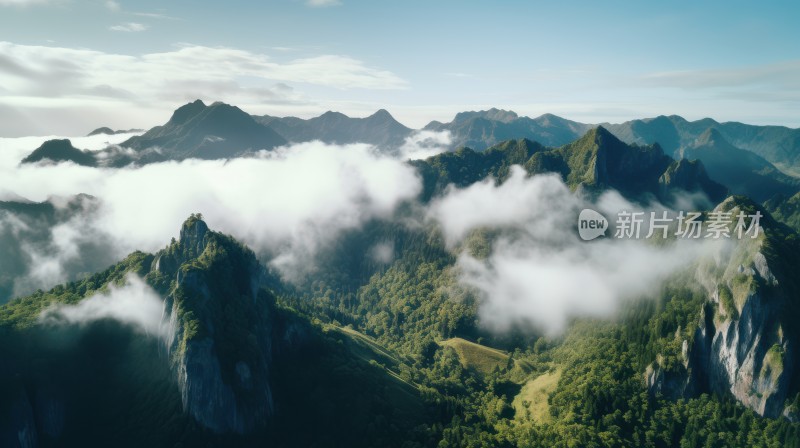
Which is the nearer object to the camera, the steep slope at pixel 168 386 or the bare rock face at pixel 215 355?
the steep slope at pixel 168 386

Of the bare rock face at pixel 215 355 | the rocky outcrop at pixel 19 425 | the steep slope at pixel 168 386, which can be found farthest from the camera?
the bare rock face at pixel 215 355

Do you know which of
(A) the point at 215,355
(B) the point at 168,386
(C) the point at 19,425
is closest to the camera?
(C) the point at 19,425

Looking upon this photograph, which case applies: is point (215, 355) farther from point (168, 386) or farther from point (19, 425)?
point (19, 425)

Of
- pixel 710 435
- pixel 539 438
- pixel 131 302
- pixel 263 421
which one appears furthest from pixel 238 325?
pixel 710 435

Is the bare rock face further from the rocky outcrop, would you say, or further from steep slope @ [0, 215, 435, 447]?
the rocky outcrop

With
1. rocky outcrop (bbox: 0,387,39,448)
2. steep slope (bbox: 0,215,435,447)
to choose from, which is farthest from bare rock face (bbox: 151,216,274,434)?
rocky outcrop (bbox: 0,387,39,448)

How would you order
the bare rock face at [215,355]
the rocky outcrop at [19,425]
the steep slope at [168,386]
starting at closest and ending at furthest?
the rocky outcrop at [19,425], the steep slope at [168,386], the bare rock face at [215,355]

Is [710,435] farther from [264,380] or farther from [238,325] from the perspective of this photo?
[238,325]

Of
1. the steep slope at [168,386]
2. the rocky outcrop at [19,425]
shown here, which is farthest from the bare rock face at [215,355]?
the rocky outcrop at [19,425]

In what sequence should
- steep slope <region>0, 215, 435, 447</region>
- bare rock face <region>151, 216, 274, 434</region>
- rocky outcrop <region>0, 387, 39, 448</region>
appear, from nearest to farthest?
rocky outcrop <region>0, 387, 39, 448</region> < steep slope <region>0, 215, 435, 447</region> < bare rock face <region>151, 216, 274, 434</region>

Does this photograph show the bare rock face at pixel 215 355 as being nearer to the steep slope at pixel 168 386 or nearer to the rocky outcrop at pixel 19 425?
the steep slope at pixel 168 386

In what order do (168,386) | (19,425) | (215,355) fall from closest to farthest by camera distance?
(19,425), (215,355), (168,386)

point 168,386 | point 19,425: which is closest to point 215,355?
point 168,386
